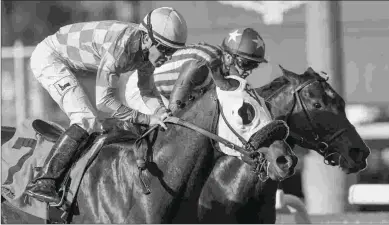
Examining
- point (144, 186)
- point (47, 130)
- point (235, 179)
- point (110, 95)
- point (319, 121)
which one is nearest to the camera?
point (144, 186)

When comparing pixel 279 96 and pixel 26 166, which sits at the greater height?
pixel 279 96

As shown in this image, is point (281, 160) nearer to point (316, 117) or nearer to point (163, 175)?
point (163, 175)

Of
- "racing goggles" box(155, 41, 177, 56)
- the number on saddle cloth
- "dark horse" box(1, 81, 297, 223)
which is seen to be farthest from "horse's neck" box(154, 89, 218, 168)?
the number on saddle cloth

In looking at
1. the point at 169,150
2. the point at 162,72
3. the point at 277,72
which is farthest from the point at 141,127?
the point at 277,72

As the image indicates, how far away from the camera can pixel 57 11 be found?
12430 millimetres

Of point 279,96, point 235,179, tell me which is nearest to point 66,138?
point 235,179

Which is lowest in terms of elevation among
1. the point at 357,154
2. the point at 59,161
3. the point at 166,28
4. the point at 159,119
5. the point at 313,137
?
the point at 357,154

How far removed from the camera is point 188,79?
20.4 ft

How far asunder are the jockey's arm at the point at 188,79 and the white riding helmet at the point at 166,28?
903mm

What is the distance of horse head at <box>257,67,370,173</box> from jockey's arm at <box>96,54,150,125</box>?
1.31 m

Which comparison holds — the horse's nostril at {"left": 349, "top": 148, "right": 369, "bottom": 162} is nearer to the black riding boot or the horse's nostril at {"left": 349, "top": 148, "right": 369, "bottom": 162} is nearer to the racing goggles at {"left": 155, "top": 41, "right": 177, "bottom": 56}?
the racing goggles at {"left": 155, "top": 41, "right": 177, "bottom": 56}

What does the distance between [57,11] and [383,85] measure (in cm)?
452

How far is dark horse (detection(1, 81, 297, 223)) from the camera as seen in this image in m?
4.92

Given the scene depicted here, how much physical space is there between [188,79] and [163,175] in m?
1.37
